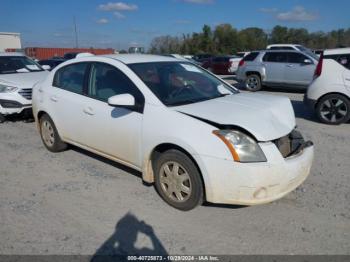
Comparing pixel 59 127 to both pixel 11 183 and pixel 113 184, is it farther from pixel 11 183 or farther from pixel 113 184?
pixel 113 184

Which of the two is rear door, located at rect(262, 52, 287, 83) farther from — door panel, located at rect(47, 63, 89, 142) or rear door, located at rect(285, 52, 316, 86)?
door panel, located at rect(47, 63, 89, 142)

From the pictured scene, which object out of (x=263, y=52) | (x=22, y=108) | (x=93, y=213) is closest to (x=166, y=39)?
(x=263, y=52)

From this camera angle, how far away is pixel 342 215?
331 cm

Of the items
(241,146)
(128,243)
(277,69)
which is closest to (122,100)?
(241,146)

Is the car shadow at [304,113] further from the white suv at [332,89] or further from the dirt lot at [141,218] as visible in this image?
the dirt lot at [141,218]

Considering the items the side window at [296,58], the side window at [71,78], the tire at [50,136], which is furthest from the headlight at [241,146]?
the side window at [296,58]

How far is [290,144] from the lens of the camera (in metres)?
3.41

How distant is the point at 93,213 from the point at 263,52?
442 inches

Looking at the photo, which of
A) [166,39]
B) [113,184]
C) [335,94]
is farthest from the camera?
[166,39]

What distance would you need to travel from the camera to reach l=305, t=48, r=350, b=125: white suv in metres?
6.88

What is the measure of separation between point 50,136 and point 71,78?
114 centimetres

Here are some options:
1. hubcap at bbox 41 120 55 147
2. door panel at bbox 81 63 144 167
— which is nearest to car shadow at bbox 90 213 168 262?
door panel at bbox 81 63 144 167

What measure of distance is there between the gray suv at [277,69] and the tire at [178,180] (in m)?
9.65

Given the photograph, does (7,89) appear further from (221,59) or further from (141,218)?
(221,59)
